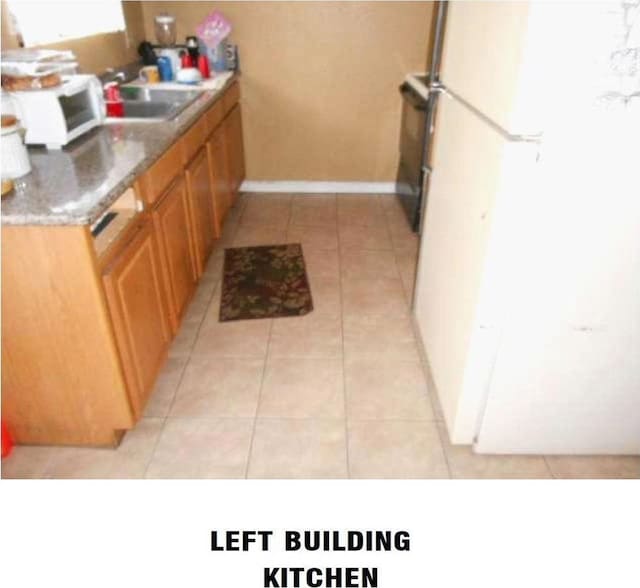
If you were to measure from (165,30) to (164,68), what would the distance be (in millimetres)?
449

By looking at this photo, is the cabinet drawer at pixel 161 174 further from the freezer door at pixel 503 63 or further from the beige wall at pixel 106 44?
the freezer door at pixel 503 63

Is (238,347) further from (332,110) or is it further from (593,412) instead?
(332,110)

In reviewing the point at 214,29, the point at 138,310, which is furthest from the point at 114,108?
the point at 214,29

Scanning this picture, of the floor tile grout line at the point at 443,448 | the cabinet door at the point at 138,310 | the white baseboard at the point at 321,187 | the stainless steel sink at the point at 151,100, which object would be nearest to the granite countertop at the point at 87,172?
the cabinet door at the point at 138,310

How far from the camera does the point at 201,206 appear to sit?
2525 mm

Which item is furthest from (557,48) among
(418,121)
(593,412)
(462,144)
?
(418,121)

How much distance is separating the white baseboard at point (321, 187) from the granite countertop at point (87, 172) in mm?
1781

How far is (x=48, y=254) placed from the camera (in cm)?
132

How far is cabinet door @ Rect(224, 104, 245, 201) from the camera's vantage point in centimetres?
320

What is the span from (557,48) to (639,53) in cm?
18

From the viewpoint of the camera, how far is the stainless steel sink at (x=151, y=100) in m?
2.72

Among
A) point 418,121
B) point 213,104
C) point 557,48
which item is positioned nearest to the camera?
point 557,48

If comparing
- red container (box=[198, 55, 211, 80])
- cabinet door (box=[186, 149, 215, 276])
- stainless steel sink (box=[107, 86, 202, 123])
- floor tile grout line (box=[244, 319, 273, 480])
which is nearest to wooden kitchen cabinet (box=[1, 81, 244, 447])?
cabinet door (box=[186, 149, 215, 276])

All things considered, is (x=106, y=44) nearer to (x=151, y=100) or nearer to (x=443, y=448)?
(x=151, y=100)
